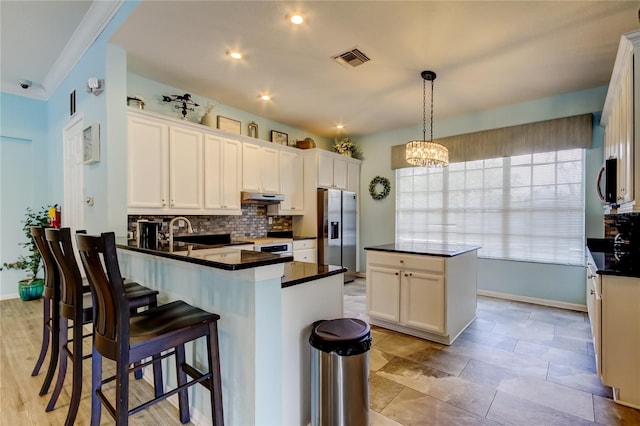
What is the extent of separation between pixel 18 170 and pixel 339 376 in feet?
17.6

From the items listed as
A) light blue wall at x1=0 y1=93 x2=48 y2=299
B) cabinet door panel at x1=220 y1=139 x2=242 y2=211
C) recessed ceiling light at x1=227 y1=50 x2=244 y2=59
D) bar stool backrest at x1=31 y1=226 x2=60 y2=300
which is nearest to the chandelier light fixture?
recessed ceiling light at x1=227 y1=50 x2=244 y2=59

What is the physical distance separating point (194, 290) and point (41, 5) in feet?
9.54

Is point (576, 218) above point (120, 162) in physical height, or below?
below

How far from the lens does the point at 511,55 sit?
290 centimetres

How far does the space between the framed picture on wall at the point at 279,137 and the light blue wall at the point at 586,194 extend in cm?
179

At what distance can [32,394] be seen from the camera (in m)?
2.06

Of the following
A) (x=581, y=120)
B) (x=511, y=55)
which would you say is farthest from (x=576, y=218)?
(x=511, y=55)

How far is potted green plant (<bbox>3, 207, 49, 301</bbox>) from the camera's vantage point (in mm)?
4091

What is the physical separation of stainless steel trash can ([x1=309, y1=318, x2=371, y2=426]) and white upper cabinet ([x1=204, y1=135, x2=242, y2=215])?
2.72 m

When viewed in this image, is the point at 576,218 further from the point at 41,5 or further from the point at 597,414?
the point at 41,5

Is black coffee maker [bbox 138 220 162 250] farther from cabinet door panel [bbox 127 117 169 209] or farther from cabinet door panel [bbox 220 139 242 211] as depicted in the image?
cabinet door panel [bbox 220 139 242 211]

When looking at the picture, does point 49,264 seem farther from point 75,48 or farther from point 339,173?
point 339,173

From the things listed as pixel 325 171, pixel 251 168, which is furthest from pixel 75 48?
pixel 325 171

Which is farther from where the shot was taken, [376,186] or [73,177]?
[376,186]
